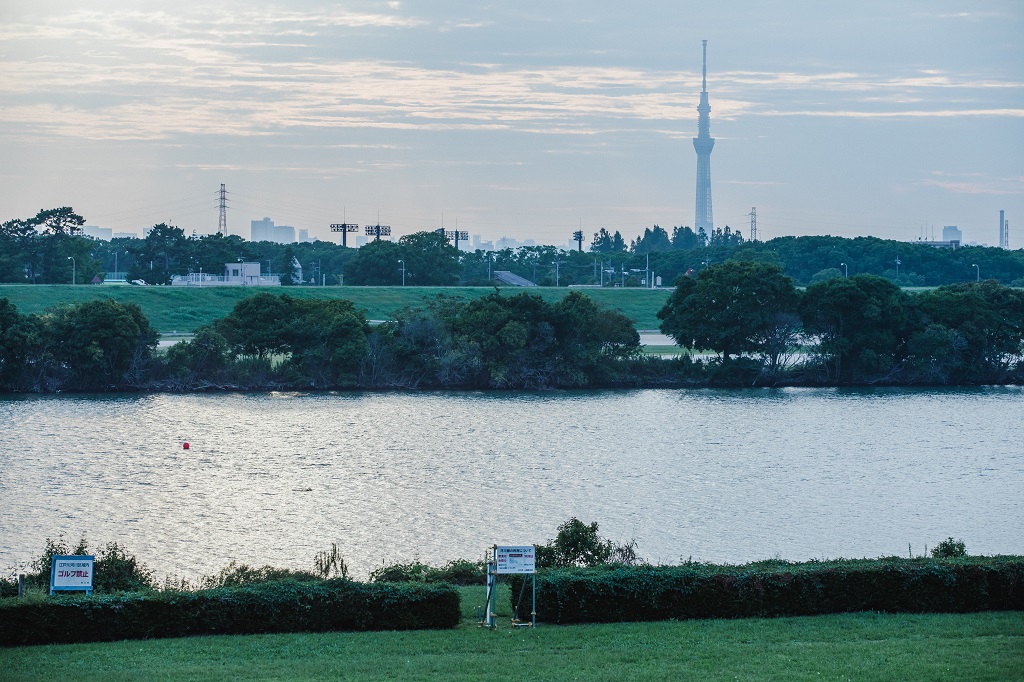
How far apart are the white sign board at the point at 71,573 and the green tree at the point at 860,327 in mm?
69424

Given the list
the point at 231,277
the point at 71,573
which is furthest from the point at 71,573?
the point at 231,277

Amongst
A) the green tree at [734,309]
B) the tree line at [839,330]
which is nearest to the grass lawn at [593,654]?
the green tree at [734,309]

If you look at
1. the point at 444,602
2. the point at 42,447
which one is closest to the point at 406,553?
the point at 444,602

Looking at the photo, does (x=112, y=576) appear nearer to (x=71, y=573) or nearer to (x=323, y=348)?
(x=71, y=573)

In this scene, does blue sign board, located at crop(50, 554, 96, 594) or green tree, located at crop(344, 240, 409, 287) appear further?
green tree, located at crop(344, 240, 409, 287)

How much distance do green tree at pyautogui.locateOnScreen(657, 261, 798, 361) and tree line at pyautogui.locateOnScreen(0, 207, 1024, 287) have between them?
177 ft

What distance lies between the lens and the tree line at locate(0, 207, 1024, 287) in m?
123

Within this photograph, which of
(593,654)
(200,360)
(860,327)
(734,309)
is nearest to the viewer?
(593,654)

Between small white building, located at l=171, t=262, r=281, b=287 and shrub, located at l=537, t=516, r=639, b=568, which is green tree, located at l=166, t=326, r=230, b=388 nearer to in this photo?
small white building, located at l=171, t=262, r=281, b=287

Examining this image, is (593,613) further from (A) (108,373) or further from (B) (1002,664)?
(A) (108,373)

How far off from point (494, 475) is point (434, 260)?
3626 inches

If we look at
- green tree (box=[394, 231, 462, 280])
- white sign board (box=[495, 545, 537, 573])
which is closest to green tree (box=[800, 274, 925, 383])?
green tree (box=[394, 231, 462, 280])

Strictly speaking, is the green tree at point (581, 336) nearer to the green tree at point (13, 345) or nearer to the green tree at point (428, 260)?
the green tree at point (13, 345)

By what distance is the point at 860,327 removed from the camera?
83.8 metres
